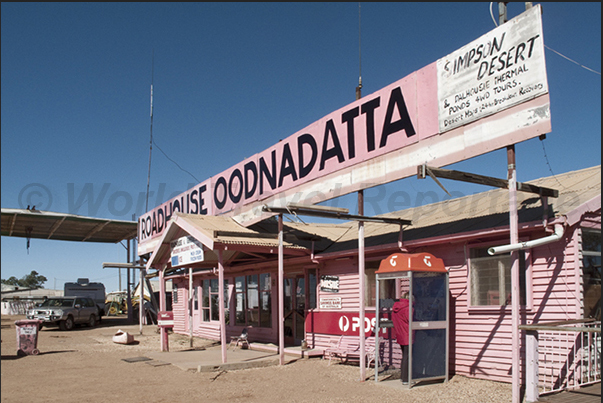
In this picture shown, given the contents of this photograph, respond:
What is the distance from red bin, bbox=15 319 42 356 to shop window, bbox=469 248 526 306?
13.1 metres

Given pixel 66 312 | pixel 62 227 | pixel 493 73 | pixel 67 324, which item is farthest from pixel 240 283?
pixel 62 227

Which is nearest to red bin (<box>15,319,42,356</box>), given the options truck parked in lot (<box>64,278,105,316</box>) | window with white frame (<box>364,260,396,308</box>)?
window with white frame (<box>364,260,396,308</box>)

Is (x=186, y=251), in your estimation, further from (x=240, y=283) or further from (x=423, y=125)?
(x=423, y=125)

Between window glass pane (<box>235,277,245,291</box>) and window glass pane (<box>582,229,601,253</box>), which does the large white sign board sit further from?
window glass pane (<box>235,277,245,291</box>)

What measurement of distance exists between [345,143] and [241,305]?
9129 mm

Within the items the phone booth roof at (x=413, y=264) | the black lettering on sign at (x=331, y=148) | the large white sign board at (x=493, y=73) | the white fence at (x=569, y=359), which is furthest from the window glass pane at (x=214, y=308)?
the white fence at (x=569, y=359)

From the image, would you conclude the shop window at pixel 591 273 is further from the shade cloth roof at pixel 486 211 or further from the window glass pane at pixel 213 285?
the window glass pane at pixel 213 285

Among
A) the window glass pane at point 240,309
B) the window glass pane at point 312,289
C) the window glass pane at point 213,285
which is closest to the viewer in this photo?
the window glass pane at point 312,289

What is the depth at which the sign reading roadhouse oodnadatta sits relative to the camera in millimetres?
7863

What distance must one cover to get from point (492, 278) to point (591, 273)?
170 cm

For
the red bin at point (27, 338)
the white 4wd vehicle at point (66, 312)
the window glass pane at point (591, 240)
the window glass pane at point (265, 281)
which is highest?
the window glass pane at point (591, 240)

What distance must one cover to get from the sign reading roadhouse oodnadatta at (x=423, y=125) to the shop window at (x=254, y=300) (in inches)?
121

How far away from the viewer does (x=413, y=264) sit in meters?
9.67

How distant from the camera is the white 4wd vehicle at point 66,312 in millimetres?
28484
